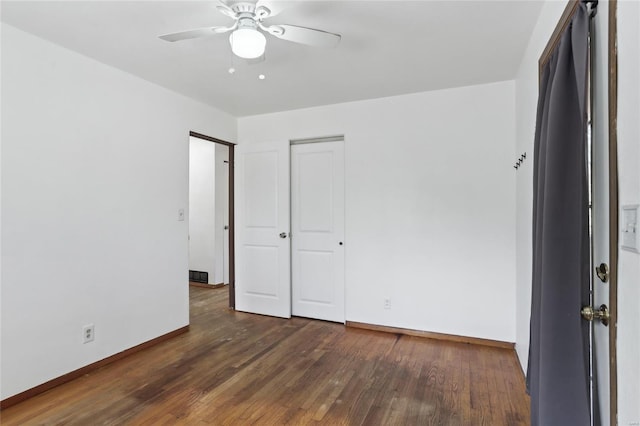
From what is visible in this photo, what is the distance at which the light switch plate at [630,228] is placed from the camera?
92 cm

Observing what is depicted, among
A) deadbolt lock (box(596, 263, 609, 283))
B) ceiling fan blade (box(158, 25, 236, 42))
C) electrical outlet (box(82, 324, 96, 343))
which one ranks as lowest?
electrical outlet (box(82, 324, 96, 343))

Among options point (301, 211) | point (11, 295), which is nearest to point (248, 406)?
point (11, 295)

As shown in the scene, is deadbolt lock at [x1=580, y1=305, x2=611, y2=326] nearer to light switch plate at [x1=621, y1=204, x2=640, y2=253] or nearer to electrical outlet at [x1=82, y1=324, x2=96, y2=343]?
light switch plate at [x1=621, y1=204, x2=640, y2=253]

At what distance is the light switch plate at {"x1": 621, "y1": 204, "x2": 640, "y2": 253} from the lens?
0.92 m

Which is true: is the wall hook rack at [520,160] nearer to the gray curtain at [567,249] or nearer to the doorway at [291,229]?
the gray curtain at [567,249]

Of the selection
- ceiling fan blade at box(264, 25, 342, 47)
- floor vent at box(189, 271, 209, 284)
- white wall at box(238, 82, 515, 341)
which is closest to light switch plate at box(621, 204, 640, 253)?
ceiling fan blade at box(264, 25, 342, 47)

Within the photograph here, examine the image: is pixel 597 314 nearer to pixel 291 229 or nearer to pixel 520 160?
pixel 520 160

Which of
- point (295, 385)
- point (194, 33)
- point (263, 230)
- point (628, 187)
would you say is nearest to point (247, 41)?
point (194, 33)

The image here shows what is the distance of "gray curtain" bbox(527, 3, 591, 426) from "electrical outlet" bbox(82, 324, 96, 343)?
9.61 feet

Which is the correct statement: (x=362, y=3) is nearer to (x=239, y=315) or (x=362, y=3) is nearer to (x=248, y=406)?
(x=248, y=406)

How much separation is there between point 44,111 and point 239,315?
2.73m

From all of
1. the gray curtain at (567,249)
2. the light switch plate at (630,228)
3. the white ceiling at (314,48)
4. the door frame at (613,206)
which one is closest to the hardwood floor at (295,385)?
the gray curtain at (567,249)

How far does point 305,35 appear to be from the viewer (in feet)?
6.07

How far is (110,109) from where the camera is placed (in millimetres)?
2762
